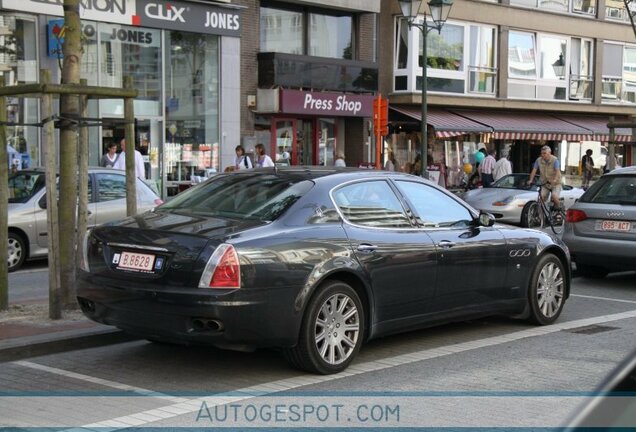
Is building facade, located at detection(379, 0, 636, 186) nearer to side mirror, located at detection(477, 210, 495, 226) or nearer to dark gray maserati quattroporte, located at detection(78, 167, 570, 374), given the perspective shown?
side mirror, located at detection(477, 210, 495, 226)

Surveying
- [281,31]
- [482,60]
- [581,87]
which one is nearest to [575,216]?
[281,31]

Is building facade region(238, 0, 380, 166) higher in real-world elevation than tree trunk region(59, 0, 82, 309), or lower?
higher

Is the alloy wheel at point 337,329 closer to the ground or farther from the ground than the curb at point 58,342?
farther from the ground

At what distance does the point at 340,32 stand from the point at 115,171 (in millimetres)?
14167

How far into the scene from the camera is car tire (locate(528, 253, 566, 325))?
8.31 m

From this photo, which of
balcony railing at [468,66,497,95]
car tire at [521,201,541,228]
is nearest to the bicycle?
car tire at [521,201,541,228]

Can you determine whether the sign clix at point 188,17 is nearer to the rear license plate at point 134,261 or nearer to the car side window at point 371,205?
the car side window at point 371,205

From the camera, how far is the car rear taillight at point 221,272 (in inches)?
231

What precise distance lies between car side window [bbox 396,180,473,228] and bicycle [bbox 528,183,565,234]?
36.3 feet

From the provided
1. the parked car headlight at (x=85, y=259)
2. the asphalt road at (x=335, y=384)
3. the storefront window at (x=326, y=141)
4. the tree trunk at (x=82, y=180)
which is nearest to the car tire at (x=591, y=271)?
the asphalt road at (x=335, y=384)

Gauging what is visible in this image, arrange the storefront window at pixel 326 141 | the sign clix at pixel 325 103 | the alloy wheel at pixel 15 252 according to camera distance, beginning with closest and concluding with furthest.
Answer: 1. the alloy wheel at pixel 15 252
2. the sign clix at pixel 325 103
3. the storefront window at pixel 326 141

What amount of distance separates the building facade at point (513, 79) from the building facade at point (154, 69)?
21.9 ft

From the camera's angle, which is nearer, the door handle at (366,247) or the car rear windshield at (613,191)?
the door handle at (366,247)

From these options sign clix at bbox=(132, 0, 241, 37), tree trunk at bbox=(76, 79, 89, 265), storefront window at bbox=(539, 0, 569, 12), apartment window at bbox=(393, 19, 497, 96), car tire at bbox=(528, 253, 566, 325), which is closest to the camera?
car tire at bbox=(528, 253, 566, 325)
